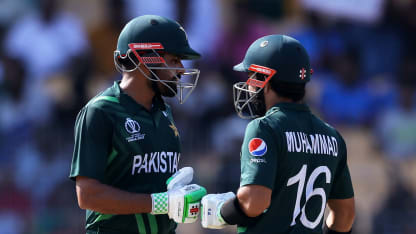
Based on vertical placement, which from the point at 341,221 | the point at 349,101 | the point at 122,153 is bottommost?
the point at 349,101

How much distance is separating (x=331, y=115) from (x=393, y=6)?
5.90 feet

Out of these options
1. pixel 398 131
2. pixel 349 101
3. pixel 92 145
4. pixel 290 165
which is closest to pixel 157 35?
pixel 92 145

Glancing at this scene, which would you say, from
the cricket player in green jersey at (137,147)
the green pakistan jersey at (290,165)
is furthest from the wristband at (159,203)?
the green pakistan jersey at (290,165)

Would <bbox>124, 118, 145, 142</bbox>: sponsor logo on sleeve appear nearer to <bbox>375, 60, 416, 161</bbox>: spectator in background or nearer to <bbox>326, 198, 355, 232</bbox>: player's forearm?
<bbox>326, 198, 355, 232</bbox>: player's forearm

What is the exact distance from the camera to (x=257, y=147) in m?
3.81

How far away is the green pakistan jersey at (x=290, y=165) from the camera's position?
3.81 metres

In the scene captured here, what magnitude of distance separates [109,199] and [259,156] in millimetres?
905

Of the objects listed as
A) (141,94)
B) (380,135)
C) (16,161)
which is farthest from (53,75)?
(141,94)

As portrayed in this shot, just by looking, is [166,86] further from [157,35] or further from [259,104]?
[259,104]

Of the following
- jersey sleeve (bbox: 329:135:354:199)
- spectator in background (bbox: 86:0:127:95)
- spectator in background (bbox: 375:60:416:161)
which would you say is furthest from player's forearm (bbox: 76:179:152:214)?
spectator in background (bbox: 375:60:416:161)

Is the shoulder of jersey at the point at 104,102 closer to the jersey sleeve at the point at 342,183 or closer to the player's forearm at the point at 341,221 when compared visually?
the jersey sleeve at the point at 342,183

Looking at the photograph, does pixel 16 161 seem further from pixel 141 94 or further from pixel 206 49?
pixel 141 94

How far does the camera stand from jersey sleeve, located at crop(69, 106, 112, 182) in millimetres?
4008

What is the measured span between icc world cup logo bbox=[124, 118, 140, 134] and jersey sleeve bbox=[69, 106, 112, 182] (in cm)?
11
